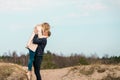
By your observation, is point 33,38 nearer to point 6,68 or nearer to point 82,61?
point 6,68

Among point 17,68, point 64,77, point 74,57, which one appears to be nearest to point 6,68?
point 17,68

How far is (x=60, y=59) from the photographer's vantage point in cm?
3020

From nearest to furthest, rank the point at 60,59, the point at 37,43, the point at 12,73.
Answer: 1. the point at 37,43
2. the point at 12,73
3. the point at 60,59

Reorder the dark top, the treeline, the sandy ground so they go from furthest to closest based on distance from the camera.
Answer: the treeline
the sandy ground
the dark top

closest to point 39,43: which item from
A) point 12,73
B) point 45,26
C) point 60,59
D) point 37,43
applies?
point 37,43

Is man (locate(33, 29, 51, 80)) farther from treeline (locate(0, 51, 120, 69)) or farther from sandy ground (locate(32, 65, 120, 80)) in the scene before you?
treeline (locate(0, 51, 120, 69))

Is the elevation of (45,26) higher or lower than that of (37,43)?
higher

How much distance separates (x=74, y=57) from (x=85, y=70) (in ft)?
31.4

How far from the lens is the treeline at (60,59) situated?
27.5m

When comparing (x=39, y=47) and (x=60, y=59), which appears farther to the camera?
(x=60, y=59)

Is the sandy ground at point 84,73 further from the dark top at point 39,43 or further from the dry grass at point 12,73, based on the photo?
the dark top at point 39,43

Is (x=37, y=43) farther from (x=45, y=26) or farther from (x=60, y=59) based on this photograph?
(x=60, y=59)

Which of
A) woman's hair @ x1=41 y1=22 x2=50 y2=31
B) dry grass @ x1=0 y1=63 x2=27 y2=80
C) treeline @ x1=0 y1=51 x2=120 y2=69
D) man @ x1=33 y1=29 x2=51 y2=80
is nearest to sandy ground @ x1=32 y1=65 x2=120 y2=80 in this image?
dry grass @ x1=0 y1=63 x2=27 y2=80

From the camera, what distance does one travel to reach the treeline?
1084 inches
